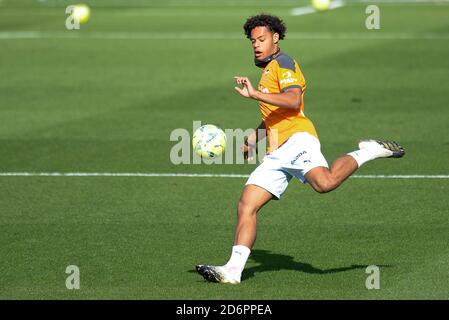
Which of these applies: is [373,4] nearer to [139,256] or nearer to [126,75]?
[126,75]

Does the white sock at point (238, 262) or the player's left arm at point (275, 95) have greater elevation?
the player's left arm at point (275, 95)

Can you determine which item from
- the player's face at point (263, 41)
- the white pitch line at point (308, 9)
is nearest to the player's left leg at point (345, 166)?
the player's face at point (263, 41)

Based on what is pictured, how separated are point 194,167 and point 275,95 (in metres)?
5.86

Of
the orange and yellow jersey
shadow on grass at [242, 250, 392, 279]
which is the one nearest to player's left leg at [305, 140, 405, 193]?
the orange and yellow jersey

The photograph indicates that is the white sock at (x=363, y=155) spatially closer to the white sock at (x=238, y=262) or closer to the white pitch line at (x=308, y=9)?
the white sock at (x=238, y=262)

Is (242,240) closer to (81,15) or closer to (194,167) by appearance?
(194,167)

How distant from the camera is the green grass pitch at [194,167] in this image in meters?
10.3

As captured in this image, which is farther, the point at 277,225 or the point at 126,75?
the point at 126,75

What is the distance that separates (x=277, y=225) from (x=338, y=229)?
0.69 m

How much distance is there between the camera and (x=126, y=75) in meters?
23.5

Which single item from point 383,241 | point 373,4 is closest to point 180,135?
point 383,241

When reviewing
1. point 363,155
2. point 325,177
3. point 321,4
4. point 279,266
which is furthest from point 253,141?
point 321,4

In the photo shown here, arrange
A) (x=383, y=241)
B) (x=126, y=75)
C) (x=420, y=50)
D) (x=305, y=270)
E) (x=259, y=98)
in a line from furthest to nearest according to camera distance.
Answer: (x=420, y=50) < (x=126, y=75) < (x=383, y=241) < (x=305, y=270) < (x=259, y=98)

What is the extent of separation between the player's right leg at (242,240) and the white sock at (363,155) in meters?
0.91
